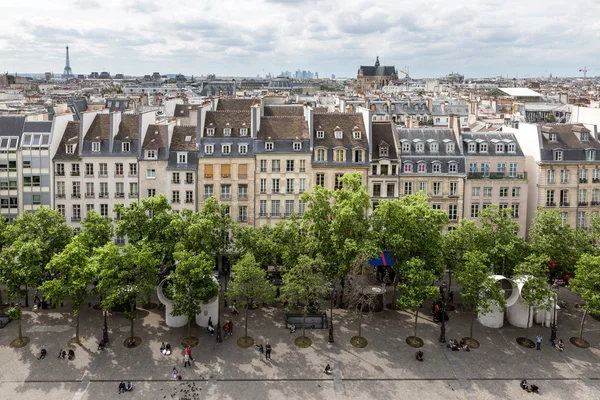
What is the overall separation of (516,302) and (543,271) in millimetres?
5619

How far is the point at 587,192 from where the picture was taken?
70.4 metres

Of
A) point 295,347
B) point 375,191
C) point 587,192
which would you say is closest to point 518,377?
point 295,347

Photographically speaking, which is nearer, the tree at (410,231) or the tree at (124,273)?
the tree at (124,273)

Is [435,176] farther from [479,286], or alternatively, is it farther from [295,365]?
[295,365]

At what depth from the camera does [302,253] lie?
54219 millimetres

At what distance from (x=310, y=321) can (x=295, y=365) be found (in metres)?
7.79

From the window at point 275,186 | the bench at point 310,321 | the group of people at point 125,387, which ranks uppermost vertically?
the window at point 275,186

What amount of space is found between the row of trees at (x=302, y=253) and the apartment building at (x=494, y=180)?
1267cm

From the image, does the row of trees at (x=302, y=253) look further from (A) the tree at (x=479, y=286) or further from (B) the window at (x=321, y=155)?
(B) the window at (x=321, y=155)

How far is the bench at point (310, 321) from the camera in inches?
2092

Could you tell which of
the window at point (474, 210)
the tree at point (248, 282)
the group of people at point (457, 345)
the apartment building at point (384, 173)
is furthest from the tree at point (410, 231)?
the window at point (474, 210)

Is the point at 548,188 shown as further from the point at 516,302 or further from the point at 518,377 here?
the point at 518,377

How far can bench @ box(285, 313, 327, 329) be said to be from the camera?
53.1 meters

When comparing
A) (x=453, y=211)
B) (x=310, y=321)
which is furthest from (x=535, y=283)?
(x=453, y=211)
